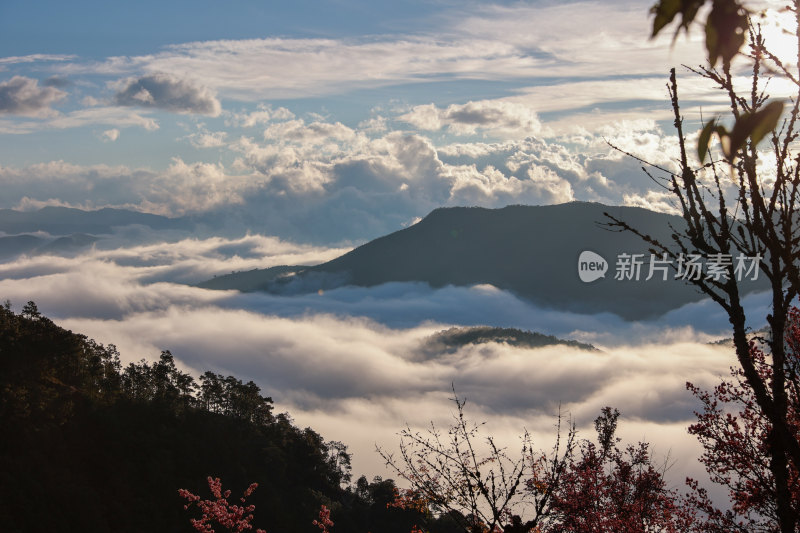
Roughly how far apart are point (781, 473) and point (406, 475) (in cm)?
735

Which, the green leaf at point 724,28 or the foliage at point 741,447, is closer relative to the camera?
the green leaf at point 724,28

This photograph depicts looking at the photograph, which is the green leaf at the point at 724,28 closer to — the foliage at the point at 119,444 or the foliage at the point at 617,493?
the foliage at the point at 617,493

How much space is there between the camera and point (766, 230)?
6.86 metres

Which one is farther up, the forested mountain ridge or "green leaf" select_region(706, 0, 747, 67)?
"green leaf" select_region(706, 0, 747, 67)

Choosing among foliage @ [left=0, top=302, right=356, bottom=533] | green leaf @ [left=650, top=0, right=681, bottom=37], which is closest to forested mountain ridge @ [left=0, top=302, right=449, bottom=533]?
foliage @ [left=0, top=302, right=356, bottom=533]

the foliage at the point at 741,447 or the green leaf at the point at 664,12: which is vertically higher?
the green leaf at the point at 664,12

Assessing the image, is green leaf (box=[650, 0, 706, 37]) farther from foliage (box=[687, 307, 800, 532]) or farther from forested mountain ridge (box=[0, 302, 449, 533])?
forested mountain ridge (box=[0, 302, 449, 533])

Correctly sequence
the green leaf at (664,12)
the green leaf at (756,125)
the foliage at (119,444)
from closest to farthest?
the green leaf at (756,125), the green leaf at (664,12), the foliage at (119,444)

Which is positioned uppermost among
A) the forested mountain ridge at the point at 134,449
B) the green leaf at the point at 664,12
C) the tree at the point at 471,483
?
the green leaf at the point at 664,12

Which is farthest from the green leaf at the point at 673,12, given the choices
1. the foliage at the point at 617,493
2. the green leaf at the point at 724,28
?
the foliage at the point at 617,493

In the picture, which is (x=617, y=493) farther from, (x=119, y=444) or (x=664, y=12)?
(x=119, y=444)

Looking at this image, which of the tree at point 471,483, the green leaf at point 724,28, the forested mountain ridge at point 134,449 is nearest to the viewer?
the green leaf at point 724,28

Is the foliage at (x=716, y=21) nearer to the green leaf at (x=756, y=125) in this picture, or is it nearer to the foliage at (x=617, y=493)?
the green leaf at (x=756, y=125)

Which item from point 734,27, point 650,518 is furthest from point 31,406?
point 734,27
